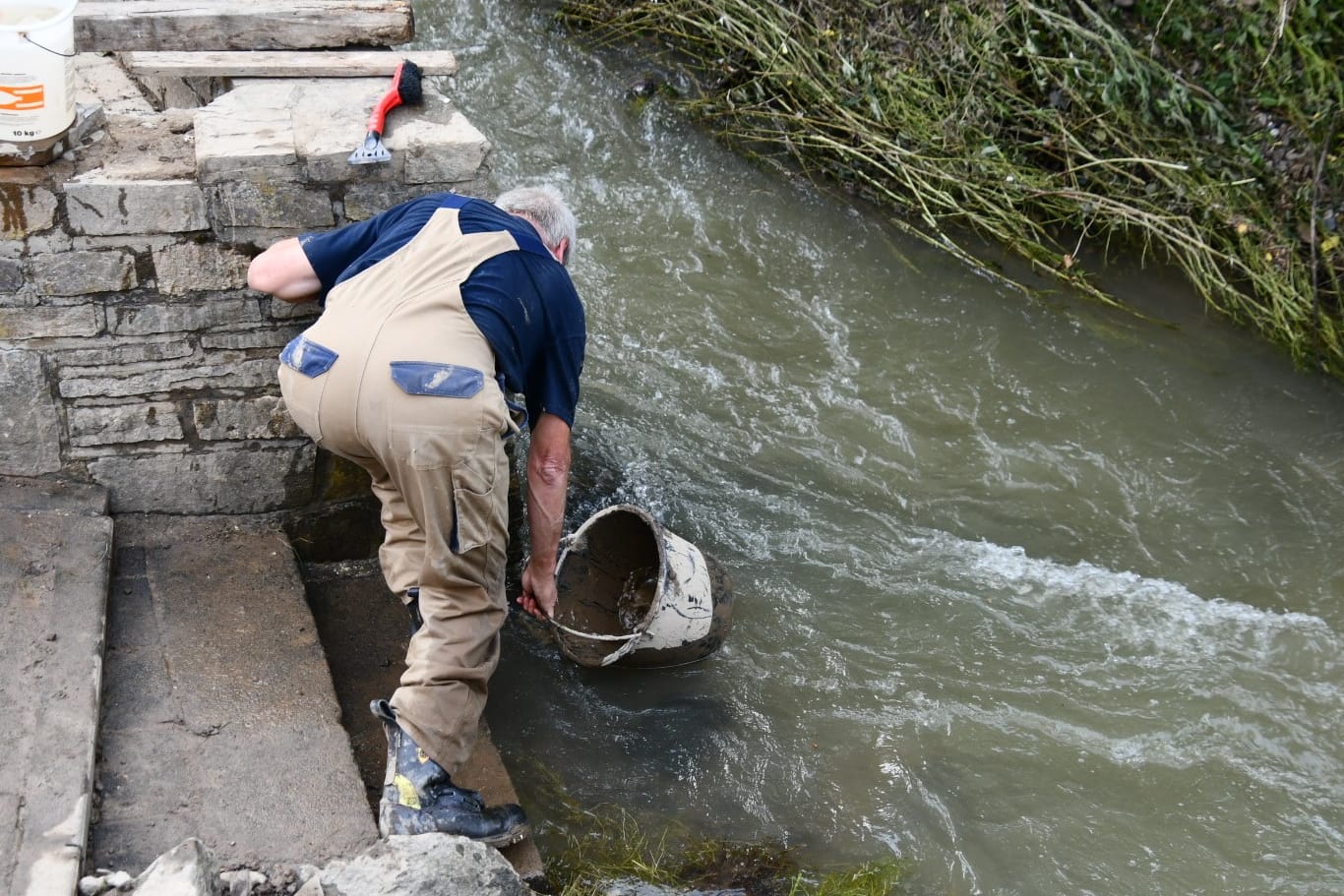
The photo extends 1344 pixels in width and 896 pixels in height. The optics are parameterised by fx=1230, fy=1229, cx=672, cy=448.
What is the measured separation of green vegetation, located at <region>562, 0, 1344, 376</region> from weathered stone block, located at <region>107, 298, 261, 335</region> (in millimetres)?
3791

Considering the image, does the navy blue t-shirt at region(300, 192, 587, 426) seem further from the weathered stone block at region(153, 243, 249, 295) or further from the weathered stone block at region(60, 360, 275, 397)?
the weathered stone block at region(60, 360, 275, 397)

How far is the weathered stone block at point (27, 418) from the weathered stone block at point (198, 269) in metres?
0.43

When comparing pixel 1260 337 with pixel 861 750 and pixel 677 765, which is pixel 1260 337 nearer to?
pixel 861 750

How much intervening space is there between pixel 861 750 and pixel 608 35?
16.3 ft

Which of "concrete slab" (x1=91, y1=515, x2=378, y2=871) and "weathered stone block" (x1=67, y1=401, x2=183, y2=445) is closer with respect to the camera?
"concrete slab" (x1=91, y1=515, x2=378, y2=871)

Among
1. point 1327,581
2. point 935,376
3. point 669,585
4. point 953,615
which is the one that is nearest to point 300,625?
point 669,585

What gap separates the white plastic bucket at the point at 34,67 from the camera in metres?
3.11

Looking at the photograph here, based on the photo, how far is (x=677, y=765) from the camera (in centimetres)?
388

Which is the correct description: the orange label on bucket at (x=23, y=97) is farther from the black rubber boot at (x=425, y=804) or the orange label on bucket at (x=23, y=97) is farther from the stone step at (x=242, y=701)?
the black rubber boot at (x=425, y=804)

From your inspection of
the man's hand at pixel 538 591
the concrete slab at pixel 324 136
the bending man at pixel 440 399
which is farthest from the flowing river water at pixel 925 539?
the concrete slab at pixel 324 136

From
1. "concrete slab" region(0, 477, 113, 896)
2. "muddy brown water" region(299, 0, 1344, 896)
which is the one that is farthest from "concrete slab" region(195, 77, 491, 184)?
"muddy brown water" region(299, 0, 1344, 896)

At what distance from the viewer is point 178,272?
3.49m

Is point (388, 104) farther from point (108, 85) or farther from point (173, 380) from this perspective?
point (108, 85)

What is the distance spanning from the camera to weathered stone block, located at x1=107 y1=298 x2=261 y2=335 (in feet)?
11.5
